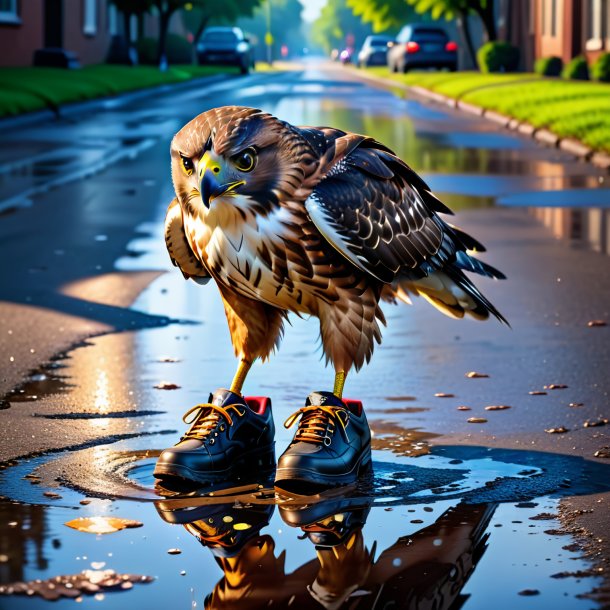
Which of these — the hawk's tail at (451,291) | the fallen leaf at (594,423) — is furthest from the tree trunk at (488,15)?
the hawk's tail at (451,291)

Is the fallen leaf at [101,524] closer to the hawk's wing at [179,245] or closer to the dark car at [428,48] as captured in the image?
the hawk's wing at [179,245]

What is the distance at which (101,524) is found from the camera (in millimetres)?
4125

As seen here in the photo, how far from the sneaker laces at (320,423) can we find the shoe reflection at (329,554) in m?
0.18

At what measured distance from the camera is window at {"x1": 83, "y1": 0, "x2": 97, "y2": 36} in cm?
5056

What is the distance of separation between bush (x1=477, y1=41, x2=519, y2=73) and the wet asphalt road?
3305cm

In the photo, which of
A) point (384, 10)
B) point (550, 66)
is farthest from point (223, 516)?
point (384, 10)

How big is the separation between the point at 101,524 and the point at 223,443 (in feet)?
2.11

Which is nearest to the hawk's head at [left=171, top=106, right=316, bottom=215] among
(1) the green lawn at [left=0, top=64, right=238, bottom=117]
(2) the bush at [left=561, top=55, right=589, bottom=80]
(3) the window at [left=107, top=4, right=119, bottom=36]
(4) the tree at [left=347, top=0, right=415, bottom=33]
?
(1) the green lawn at [left=0, top=64, right=238, bottom=117]

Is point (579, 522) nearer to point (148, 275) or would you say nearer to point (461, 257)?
point (461, 257)

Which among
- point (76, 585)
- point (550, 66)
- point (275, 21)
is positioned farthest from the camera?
point (275, 21)

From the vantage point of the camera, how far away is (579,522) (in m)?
4.14

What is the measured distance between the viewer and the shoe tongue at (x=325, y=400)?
15.3 feet

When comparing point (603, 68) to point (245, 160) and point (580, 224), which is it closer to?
point (580, 224)

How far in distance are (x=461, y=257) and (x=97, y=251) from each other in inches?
220
